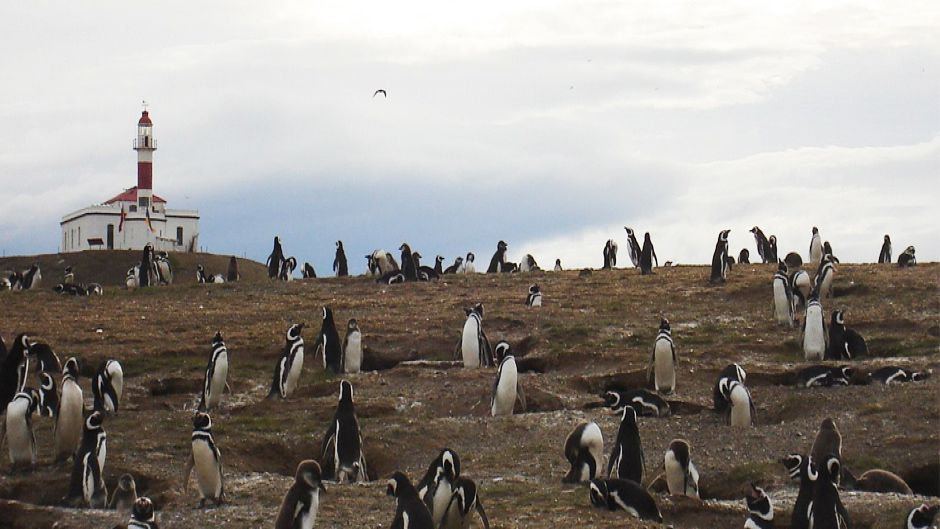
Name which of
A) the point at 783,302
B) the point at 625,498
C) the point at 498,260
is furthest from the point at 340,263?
the point at 625,498

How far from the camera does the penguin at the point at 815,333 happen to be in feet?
74.6

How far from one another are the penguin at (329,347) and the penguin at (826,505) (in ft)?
37.8

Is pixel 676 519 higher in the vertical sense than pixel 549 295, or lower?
lower

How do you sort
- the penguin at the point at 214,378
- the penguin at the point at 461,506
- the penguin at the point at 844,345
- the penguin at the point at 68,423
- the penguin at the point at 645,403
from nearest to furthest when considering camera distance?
the penguin at the point at 461,506
the penguin at the point at 68,423
the penguin at the point at 645,403
the penguin at the point at 214,378
the penguin at the point at 844,345

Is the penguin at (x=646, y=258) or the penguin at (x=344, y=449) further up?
the penguin at (x=646, y=258)

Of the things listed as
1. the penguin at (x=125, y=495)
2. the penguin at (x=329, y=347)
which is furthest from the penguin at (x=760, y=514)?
the penguin at (x=329, y=347)

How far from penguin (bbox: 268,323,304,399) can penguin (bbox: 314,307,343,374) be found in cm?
173

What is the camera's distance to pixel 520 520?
13.7 metres

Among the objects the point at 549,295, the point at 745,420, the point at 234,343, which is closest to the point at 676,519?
the point at 745,420

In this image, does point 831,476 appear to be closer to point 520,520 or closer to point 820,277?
point 520,520

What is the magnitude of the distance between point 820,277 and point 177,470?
15177mm

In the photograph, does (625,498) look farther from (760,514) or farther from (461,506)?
(461,506)

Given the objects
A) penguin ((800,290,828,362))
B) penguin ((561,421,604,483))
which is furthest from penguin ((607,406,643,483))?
penguin ((800,290,828,362))

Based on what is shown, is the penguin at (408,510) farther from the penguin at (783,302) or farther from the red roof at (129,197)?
the red roof at (129,197)
